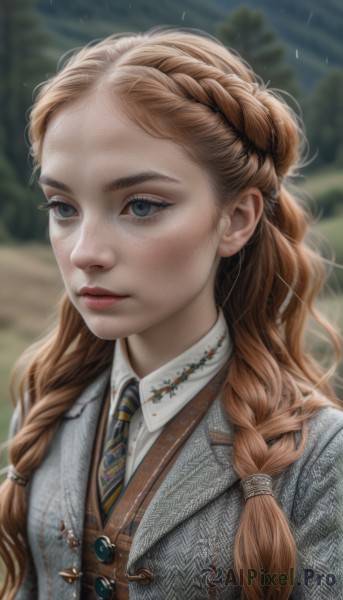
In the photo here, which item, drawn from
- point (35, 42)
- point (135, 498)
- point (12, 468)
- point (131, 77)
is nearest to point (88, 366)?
point (12, 468)

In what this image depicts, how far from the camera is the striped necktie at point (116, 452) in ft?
4.85

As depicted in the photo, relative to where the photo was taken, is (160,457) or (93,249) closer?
(93,249)

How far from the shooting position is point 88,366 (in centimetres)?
175

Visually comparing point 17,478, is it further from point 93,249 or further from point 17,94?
point 17,94

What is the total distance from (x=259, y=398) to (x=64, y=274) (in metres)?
0.44

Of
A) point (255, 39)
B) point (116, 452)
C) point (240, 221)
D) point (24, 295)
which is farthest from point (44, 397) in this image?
point (255, 39)

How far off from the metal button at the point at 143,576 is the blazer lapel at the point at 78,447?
0.16 m

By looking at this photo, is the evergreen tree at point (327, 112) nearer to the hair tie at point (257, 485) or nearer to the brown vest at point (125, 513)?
the brown vest at point (125, 513)

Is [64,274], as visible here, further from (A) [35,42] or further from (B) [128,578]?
(A) [35,42]

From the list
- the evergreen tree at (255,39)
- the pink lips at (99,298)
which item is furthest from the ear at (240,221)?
the evergreen tree at (255,39)

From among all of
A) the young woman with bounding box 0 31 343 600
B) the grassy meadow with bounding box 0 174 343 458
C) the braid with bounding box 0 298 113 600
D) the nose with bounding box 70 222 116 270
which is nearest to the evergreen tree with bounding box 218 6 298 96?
the young woman with bounding box 0 31 343 600

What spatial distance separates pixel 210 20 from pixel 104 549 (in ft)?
5.83

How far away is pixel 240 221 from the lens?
59.2 inches

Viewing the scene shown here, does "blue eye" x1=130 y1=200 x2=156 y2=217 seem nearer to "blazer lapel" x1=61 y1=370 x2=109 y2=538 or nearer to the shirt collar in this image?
the shirt collar
